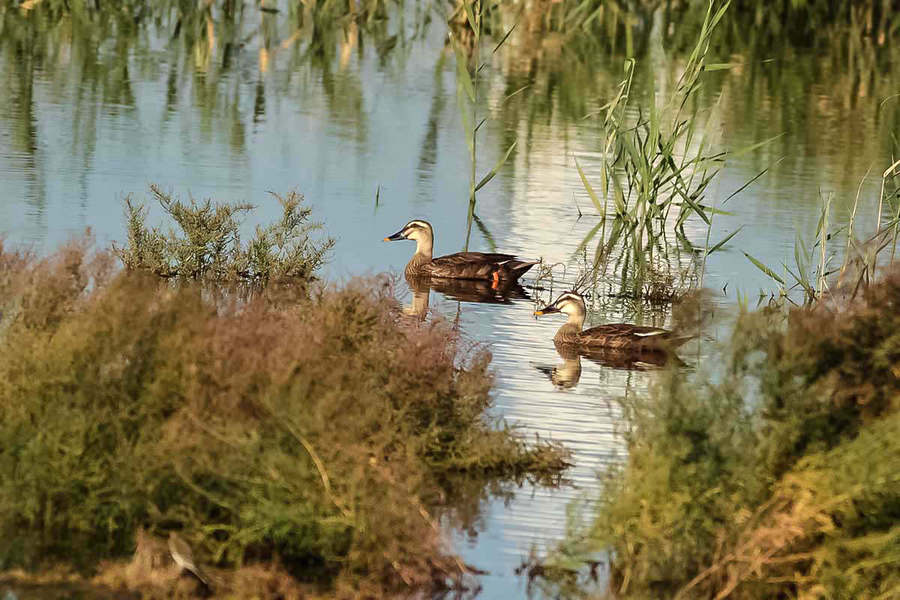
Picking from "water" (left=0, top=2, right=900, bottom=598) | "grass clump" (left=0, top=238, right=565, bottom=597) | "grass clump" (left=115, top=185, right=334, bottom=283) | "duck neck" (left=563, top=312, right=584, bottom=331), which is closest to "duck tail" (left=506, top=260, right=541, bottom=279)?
"water" (left=0, top=2, right=900, bottom=598)

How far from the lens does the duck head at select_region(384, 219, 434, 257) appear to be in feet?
51.4

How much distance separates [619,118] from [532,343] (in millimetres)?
2071

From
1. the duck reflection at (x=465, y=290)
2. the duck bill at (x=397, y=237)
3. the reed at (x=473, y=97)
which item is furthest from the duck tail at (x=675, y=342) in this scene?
the duck bill at (x=397, y=237)

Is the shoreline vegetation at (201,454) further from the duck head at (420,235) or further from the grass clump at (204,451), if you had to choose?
the duck head at (420,235)

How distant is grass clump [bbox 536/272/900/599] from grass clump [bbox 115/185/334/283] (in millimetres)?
6040

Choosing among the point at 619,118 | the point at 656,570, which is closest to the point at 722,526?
the point at 656,570

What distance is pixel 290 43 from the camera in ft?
101

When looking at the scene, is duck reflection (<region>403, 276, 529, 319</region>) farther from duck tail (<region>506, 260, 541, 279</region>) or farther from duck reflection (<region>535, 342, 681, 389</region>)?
duck reflection (<region>535, 342, 681, 389</region>)

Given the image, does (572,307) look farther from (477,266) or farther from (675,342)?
(675,342)

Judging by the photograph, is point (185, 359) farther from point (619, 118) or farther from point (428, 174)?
point (428, 174)

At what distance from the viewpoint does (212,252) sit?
531 inches

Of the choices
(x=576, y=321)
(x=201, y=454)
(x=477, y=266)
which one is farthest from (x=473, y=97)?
(x=201, y=454)

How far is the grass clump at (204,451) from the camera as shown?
23.5ft

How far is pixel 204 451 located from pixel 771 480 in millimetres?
2257
